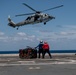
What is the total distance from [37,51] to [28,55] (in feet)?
5.04

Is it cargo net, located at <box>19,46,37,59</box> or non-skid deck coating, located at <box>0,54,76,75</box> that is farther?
cargo net, located at <box>19,46,37,59</box>

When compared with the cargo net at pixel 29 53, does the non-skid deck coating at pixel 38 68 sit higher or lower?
lower

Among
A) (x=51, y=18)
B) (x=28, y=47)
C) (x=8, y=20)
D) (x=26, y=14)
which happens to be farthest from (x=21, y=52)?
(x=8, y=20)

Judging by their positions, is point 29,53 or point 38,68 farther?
point 29,53

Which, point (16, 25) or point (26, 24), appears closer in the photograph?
point (26, 24)

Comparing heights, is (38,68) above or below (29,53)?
below

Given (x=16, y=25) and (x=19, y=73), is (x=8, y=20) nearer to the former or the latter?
(x=16, y=25)

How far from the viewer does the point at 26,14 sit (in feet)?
200

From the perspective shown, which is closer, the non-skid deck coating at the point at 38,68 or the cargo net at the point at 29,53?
the non-skid deck coating at the point at 38,68

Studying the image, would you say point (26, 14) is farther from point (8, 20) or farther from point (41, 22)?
point (8, 20)

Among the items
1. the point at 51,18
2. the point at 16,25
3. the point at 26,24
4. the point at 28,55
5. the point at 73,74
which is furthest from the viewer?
the point at 16,25

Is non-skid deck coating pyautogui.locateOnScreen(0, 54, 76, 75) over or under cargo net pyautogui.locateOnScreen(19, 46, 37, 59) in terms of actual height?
under

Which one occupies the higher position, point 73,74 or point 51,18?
point 51,18

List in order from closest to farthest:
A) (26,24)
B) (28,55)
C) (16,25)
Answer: (28,55) < (26,24) < (16,25)
